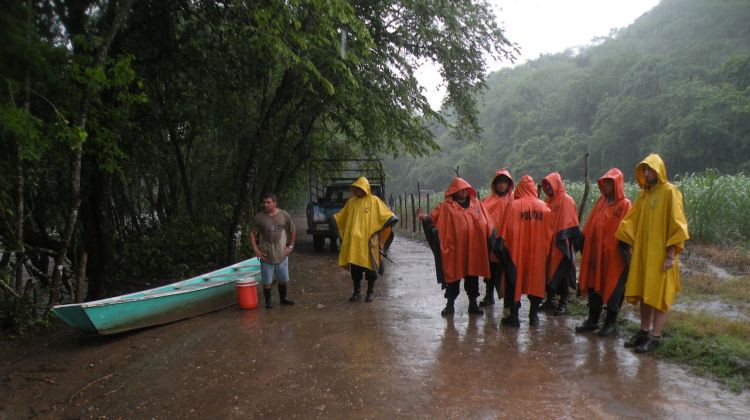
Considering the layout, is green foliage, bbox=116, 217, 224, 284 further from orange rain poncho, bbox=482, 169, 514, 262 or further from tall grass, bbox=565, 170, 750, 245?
tall grass, bbox=565, 170, 750, 245

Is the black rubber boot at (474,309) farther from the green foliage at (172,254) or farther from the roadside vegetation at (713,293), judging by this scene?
the green foliage at (172,254)

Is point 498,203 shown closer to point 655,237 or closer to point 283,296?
point 655,237

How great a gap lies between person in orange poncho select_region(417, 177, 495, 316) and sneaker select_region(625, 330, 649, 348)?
164 cm

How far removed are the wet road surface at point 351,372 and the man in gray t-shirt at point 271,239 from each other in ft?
1.90

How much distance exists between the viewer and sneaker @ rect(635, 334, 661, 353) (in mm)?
4750

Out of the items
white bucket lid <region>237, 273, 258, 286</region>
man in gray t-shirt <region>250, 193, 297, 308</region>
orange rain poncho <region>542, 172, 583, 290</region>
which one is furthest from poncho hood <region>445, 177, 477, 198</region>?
white bucket lid <region>237, 273, 258, 286</region>

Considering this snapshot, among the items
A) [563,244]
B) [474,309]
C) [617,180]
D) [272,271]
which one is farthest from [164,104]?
[617,180]

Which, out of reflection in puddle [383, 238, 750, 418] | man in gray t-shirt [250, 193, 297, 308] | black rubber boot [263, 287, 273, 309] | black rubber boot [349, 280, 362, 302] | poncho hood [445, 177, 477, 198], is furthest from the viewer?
black rubber boot [349, 280, 362, 302]

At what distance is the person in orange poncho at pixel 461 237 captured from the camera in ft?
19.6

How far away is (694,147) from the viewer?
2898 centimetres

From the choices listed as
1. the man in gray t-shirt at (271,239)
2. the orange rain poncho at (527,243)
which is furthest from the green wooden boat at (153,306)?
the orange rain poncho at (527,243)

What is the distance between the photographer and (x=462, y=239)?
19.7ft

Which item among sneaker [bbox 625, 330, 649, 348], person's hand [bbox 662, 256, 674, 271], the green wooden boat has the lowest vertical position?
sneaker [bbox 625, 330, 649, 348]

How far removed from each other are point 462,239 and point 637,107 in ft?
108
